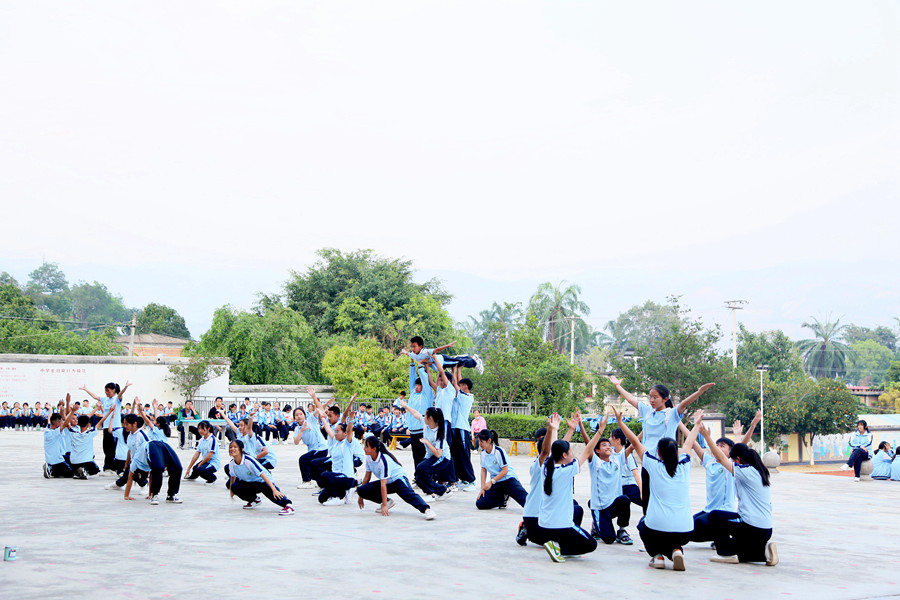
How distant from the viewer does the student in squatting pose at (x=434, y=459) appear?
12.2 metres

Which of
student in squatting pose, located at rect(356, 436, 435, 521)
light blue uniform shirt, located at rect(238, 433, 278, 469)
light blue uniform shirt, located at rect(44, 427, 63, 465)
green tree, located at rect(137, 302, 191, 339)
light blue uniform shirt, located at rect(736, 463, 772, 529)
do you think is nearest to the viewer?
light blue uniform shirt, located at rect(736, 463, 772, 529)

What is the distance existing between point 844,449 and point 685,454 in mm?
42372

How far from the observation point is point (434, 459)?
41.3ft

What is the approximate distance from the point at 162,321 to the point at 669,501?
2819 inches

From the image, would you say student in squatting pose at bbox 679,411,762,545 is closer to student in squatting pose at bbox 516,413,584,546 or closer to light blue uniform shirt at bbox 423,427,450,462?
student in squatting pose at bbox 516,413,584,546

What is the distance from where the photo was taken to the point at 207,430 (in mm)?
13109

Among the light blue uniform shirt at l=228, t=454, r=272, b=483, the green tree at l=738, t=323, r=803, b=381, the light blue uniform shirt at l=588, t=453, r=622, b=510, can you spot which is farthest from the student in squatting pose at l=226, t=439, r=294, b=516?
the green tree at l=738, t=323, r=803, b=381

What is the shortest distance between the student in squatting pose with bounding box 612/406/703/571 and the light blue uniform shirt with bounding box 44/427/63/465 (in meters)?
10.8

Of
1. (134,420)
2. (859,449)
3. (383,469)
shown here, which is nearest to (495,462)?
(383,469)

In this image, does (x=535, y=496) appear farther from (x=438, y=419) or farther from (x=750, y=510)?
(x=438, y=419)

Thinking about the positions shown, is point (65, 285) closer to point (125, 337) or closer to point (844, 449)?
point (125, 337)

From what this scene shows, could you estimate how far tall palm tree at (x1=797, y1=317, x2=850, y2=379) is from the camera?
77500 millimetres

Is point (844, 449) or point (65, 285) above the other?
point (65, 285)

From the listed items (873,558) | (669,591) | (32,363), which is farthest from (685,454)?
(32,363)
